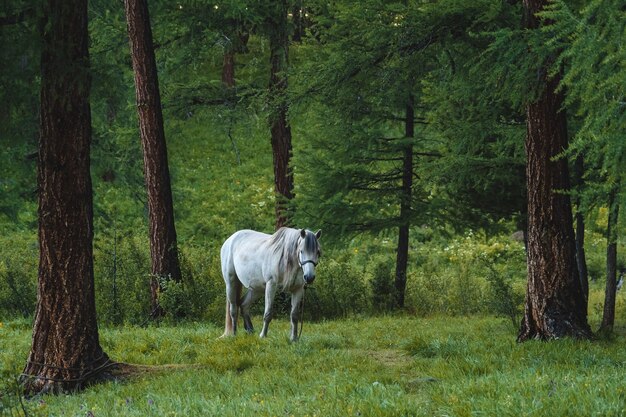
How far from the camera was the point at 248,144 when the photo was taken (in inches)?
1556

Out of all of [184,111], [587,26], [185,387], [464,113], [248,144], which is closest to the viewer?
[587,26]

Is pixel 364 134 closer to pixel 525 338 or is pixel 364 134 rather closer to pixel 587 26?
pixel 525 338

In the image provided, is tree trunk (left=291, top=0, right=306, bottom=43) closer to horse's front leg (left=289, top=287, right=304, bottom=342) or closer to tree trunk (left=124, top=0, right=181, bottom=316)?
tree trunk (left=124, top=0, right=181, bottom=316)

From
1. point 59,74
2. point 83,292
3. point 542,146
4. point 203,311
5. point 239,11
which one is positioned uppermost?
A: point 239,11

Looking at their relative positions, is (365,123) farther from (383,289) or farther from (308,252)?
(308,252)

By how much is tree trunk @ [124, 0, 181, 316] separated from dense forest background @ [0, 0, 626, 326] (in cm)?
47

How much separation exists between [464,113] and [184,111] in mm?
7033

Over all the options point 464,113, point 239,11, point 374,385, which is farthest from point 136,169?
point 374,385

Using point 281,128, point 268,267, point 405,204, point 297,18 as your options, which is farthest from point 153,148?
point 405,204

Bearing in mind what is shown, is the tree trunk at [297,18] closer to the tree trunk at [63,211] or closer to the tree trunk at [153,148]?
the tree trunk at [153,148]

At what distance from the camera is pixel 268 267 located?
12492 millimetres

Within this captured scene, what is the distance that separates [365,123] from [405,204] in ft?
7.03

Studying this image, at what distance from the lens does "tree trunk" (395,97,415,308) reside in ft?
59.3

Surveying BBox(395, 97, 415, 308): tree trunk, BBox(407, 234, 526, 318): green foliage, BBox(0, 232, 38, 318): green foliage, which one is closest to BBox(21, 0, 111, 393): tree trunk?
BBox(407, 234, 526, 318): green foliage
